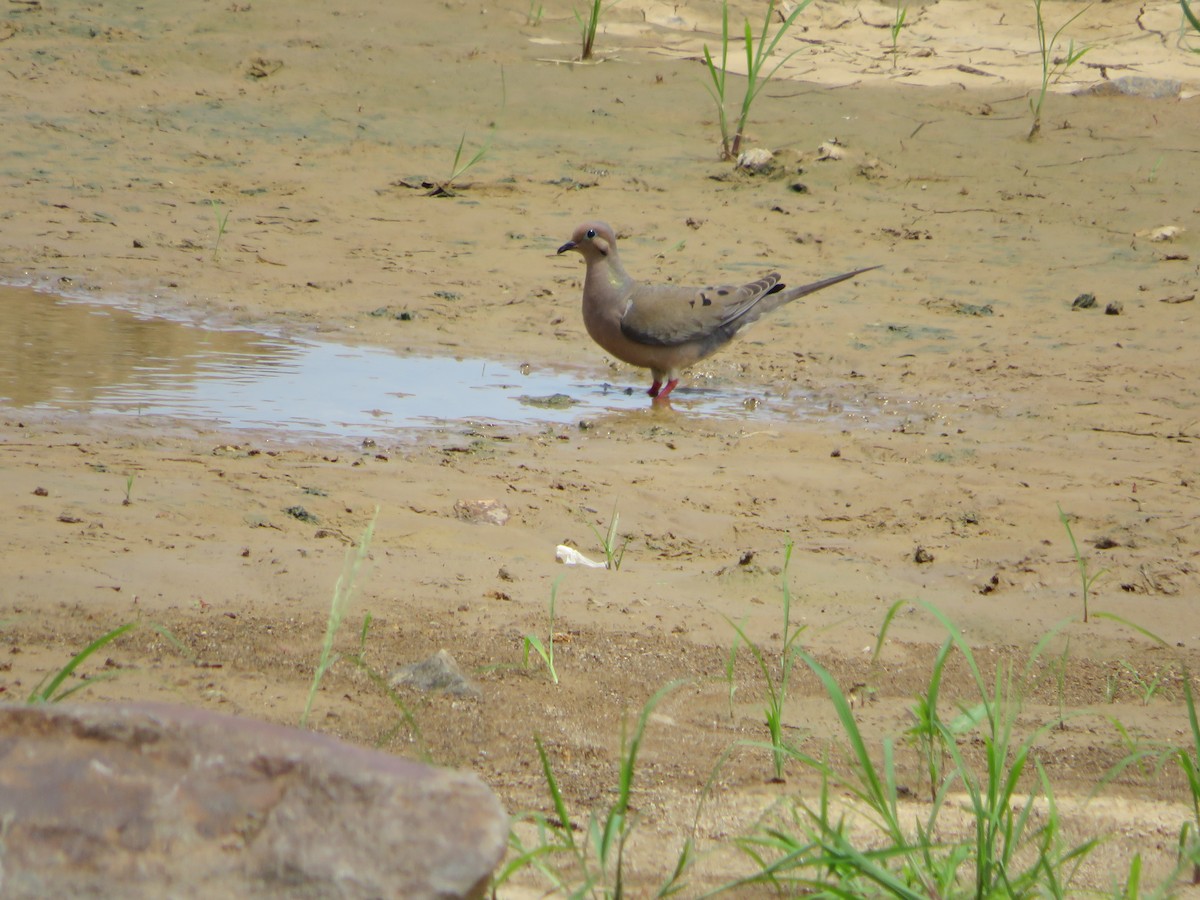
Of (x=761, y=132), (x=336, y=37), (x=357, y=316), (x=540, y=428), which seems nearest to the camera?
(x=540, y=428)

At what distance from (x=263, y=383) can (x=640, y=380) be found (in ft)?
6.63

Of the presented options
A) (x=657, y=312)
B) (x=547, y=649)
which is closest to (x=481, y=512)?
(x=547, y=649)

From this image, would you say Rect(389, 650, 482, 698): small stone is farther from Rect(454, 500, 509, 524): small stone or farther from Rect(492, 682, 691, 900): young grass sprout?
Rect(454, 500, 509, 524): small stone

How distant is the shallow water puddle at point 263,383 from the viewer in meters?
5.47

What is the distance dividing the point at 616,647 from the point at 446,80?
26.3 ft

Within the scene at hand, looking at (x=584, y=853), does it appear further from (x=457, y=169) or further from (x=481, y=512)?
(x=457, y=169)

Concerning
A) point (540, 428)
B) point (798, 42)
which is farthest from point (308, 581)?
point (798, 42)

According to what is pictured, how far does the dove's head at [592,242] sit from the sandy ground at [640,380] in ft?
1.57

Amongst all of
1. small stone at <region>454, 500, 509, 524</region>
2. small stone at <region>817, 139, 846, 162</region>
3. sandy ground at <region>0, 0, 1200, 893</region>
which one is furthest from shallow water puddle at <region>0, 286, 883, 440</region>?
small stone at <region>817, 139, 846, 162</region>

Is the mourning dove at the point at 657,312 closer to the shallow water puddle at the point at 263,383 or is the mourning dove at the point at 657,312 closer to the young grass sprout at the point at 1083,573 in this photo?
the shallow water puddle at the point at 263,383

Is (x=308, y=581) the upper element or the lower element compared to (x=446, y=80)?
lower

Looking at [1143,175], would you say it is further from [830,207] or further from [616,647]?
[616,647]

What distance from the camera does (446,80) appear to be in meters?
10.5

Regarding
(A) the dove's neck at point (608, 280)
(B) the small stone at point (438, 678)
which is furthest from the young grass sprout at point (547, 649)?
(A) the dove's neck at point (608, 280)
